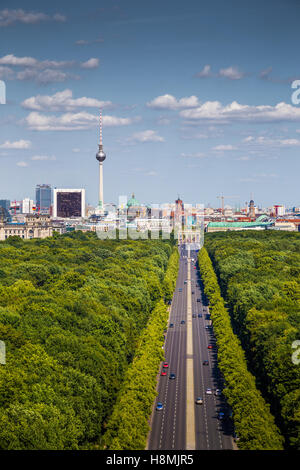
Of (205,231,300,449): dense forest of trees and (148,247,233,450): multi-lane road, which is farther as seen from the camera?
(148,247,233,450): multi-lane road

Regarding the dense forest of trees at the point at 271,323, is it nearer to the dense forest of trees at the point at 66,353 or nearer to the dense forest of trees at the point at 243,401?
the dense forest of trees at the point at 243,401

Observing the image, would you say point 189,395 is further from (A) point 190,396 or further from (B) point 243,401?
(B) point 243,401

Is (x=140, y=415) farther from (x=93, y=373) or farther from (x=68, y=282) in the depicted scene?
(x=68, y=282)

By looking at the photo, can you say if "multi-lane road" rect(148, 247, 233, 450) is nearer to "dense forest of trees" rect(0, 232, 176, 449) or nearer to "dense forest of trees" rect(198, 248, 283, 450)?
"dense forest of trees" rect(198, 248, 283, 450)

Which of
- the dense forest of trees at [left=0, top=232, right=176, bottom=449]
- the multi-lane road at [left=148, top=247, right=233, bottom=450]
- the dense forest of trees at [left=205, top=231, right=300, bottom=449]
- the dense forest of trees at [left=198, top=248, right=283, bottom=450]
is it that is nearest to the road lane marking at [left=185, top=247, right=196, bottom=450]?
the multi-lane road at [left=148, top=247, right=233, bottom=450]

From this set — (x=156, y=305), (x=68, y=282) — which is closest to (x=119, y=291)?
(x=68, y=282)
